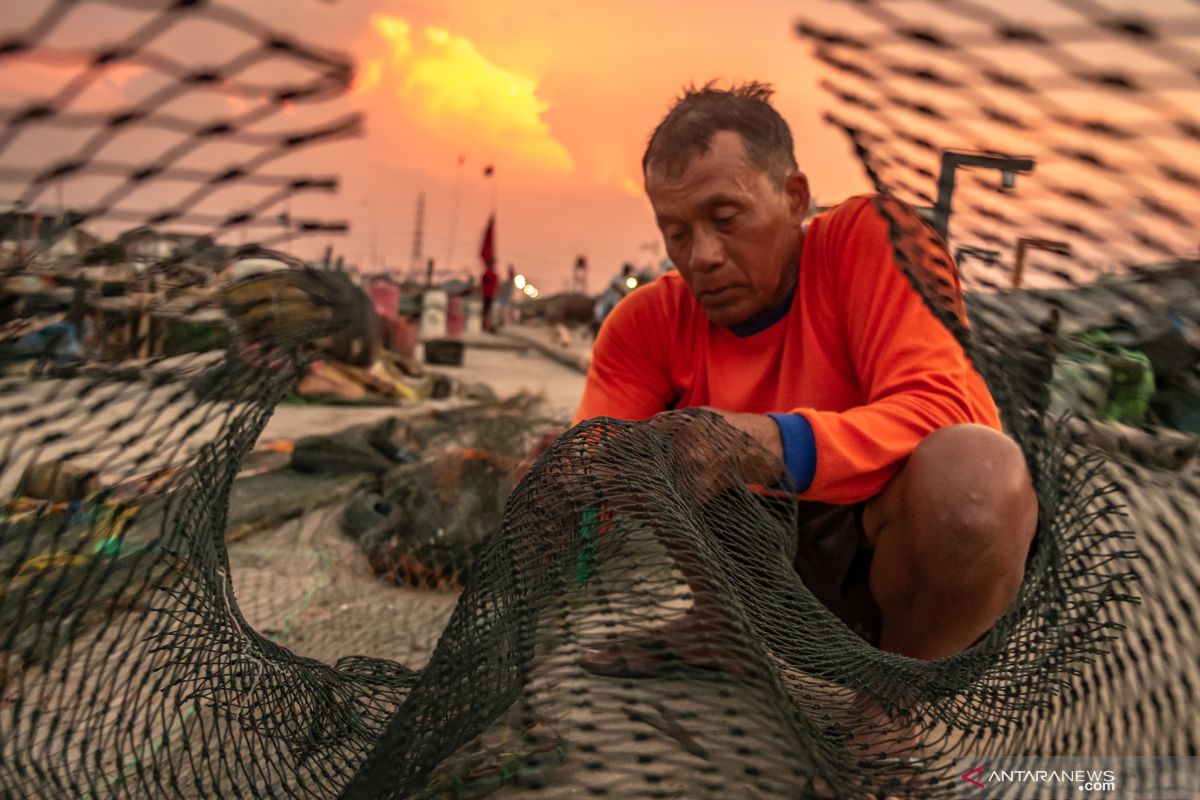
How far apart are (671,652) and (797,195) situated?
146 centimetres

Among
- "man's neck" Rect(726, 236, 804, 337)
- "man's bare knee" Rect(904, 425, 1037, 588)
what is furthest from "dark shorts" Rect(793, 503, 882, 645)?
"man's neck" Rect(726, 236, 804, 337)

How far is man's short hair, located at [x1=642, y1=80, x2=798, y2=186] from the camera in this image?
2.00 m

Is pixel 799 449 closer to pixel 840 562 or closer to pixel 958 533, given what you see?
pixel 958 533

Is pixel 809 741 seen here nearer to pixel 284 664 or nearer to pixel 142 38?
pixel 284 664

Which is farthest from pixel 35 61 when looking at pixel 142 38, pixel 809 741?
pixel 809 741

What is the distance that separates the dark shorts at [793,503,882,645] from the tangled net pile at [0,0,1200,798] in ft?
1.07

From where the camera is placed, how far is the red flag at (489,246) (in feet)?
70.5

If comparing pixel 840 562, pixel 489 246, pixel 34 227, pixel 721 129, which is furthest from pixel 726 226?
pixel 489 246

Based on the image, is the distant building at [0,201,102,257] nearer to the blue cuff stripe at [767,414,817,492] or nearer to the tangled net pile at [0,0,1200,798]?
the tangled net pile at [0,0,1200,798]

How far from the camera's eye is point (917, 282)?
1418mm

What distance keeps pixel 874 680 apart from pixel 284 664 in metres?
1.05

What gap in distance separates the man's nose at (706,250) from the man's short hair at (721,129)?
0.56 ft

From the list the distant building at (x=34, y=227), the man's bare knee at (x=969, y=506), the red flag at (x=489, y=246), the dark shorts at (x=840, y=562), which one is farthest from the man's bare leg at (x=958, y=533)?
the red flag at (x=489, y=246)

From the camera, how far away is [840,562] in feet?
6.20
